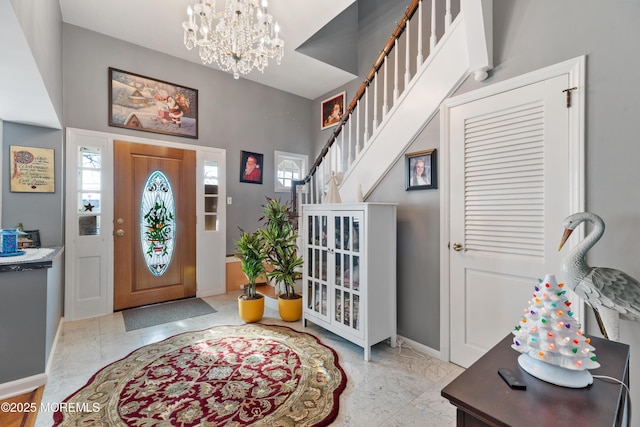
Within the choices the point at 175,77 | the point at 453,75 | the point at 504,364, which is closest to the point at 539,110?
the point at 453,75

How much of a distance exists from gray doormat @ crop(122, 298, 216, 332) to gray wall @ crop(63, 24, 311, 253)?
1.00 m

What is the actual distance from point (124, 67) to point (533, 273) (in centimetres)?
484

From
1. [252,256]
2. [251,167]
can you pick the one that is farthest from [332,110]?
[252,256]

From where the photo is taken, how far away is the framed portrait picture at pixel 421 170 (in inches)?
Answer: 93.0

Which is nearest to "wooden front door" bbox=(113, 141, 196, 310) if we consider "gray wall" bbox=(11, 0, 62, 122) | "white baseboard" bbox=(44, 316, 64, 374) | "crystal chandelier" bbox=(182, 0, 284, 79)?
"white baseboard" bbox=(44, 316, 64, 374)

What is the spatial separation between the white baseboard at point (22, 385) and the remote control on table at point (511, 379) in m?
2.86

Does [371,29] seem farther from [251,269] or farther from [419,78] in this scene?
[251,269]

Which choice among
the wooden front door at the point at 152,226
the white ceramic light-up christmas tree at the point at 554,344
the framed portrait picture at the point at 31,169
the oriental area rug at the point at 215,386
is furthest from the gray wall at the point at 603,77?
the framed portrait picture at the point at 31,169

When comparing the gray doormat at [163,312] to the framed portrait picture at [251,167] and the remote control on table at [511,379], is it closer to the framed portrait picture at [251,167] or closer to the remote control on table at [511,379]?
the framed portrait picture at [251,167]

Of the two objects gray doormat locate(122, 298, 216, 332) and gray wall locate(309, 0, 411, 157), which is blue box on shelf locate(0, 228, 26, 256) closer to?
gray doormat locate(122, 298, 216, 332)

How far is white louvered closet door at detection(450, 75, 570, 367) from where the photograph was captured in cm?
178

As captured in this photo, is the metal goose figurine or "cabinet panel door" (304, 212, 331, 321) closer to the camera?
the metal goose figurine

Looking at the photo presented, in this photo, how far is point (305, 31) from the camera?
3.53 m

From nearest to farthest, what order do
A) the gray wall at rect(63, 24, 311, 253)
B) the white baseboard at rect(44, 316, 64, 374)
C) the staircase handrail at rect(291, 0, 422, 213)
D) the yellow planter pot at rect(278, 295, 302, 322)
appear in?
the white baseboard at rect(44, 316, 64, 374)
the staircase handrail at rect(291, 0, 422, 213)
the yellow planter pot at rect(278, 295, 302, 322)
the gray wall at rect(63, 24, 311, 253)
